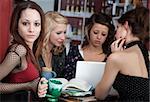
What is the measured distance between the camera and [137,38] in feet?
6.03

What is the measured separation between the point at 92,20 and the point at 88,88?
0.72 metres

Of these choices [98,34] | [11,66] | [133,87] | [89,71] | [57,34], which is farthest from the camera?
[98,34]

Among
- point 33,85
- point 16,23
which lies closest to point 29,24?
point 16,23

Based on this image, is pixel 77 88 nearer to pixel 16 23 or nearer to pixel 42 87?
pixel 42 87

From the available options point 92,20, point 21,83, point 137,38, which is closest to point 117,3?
point 92,20

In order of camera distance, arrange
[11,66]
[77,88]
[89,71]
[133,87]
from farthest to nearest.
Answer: [89,71]
[77,88]
[133,87]
[11,66]

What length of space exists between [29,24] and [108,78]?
0.53 metres

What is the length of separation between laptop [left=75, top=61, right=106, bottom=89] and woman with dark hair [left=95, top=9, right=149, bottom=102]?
0.67ft

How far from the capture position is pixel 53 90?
167cm

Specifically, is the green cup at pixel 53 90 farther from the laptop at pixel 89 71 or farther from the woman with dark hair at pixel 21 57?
the laptop at pixel 89 71

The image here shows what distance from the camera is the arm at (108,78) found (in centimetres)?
177

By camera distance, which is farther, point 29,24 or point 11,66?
point 29,24

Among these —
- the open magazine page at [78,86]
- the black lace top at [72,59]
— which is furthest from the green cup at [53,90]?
the black lace top at [72,59]

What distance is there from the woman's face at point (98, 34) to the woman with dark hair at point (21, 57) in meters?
0.67
